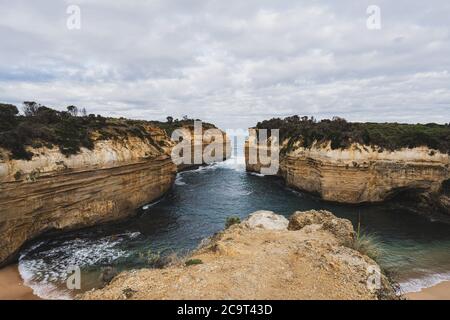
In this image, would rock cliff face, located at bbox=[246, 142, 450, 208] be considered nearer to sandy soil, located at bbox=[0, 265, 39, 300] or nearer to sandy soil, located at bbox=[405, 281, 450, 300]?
sandy soil, located at bbox=[405, 281, 450, 300]

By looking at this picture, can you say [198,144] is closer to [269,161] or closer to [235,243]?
[269,161]

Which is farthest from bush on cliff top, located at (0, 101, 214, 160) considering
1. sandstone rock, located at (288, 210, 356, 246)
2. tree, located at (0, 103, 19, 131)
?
sandstone rock, located at (288, 210, 356, 246)

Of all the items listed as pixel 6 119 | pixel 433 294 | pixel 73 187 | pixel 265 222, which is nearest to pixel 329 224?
pixel 265 222

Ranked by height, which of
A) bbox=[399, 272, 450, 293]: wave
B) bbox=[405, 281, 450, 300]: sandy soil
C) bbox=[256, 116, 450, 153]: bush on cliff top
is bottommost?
bbox=[405, 281, 450, 300]: sandy soil

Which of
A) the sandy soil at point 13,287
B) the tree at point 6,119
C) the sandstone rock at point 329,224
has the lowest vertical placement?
the sandy soil at point 13,287

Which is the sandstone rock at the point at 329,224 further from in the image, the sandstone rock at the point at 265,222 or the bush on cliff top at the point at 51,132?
the bush on cliff top at the point at 51,132

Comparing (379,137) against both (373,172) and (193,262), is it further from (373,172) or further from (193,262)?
(193,262)

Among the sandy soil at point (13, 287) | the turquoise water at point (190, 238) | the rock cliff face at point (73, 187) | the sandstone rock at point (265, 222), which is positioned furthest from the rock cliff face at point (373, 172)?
the sandy soil at point (13, 287)
